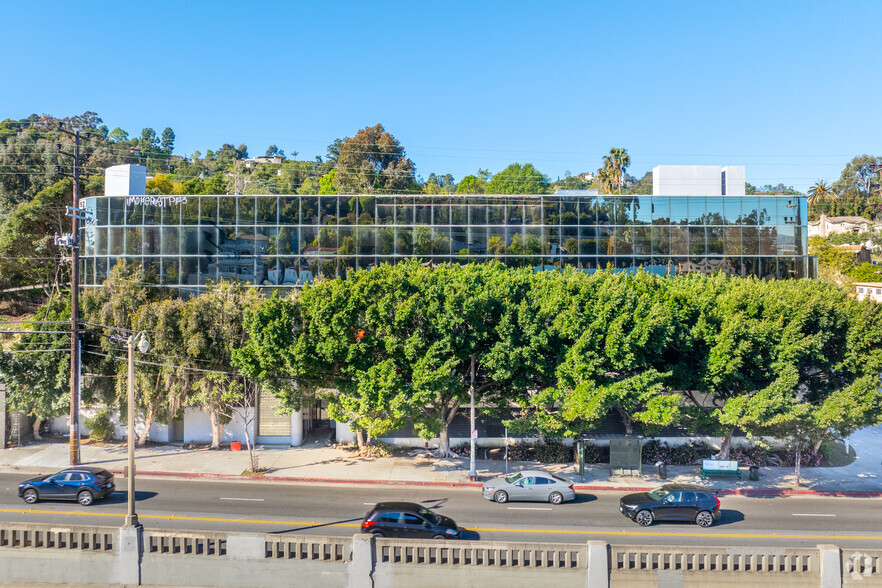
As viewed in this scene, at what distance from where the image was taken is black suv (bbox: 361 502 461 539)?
20.0 m

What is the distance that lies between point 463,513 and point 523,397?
21.4 feet

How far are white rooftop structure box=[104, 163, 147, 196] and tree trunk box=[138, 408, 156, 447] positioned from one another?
20402mm

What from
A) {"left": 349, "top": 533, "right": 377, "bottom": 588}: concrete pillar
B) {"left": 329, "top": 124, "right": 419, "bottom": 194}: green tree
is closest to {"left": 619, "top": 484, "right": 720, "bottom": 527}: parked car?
{"left": 349, "top": 533, "right": 377, "bottom": 588}: concrete pillar

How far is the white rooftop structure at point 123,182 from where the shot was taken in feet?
149

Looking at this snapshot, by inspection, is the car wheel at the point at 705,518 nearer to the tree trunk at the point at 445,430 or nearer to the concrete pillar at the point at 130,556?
the tree trunk at the point at 445,430

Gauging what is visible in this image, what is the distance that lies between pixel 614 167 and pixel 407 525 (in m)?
67.3

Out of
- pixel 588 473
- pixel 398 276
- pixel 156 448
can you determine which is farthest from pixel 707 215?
pixel 156 448

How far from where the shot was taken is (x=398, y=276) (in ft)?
88.7

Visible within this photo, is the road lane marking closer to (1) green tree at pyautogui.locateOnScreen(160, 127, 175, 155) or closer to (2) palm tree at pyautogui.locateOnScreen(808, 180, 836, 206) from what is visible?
(2) palm tree at pyautogui.locateOnScreen(808, 180, 836, 206)

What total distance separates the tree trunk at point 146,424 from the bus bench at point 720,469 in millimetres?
27128

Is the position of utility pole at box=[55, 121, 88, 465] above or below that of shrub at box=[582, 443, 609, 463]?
above

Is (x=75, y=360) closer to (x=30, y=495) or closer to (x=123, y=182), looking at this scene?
(x=30, y=495)

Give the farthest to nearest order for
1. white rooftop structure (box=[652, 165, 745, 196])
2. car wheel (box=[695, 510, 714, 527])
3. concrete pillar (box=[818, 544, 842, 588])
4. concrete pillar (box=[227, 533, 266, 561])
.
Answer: white rooftop structure (box=[652, 165, 745, 196])
car wheel (box=[695, 510, 714, 527])
concrete pillar (box=[227, 533, 266, 561])
concrete pillar (box=[818, 544, 842, 588])

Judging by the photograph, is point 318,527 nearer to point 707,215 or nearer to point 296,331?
point 296,331
